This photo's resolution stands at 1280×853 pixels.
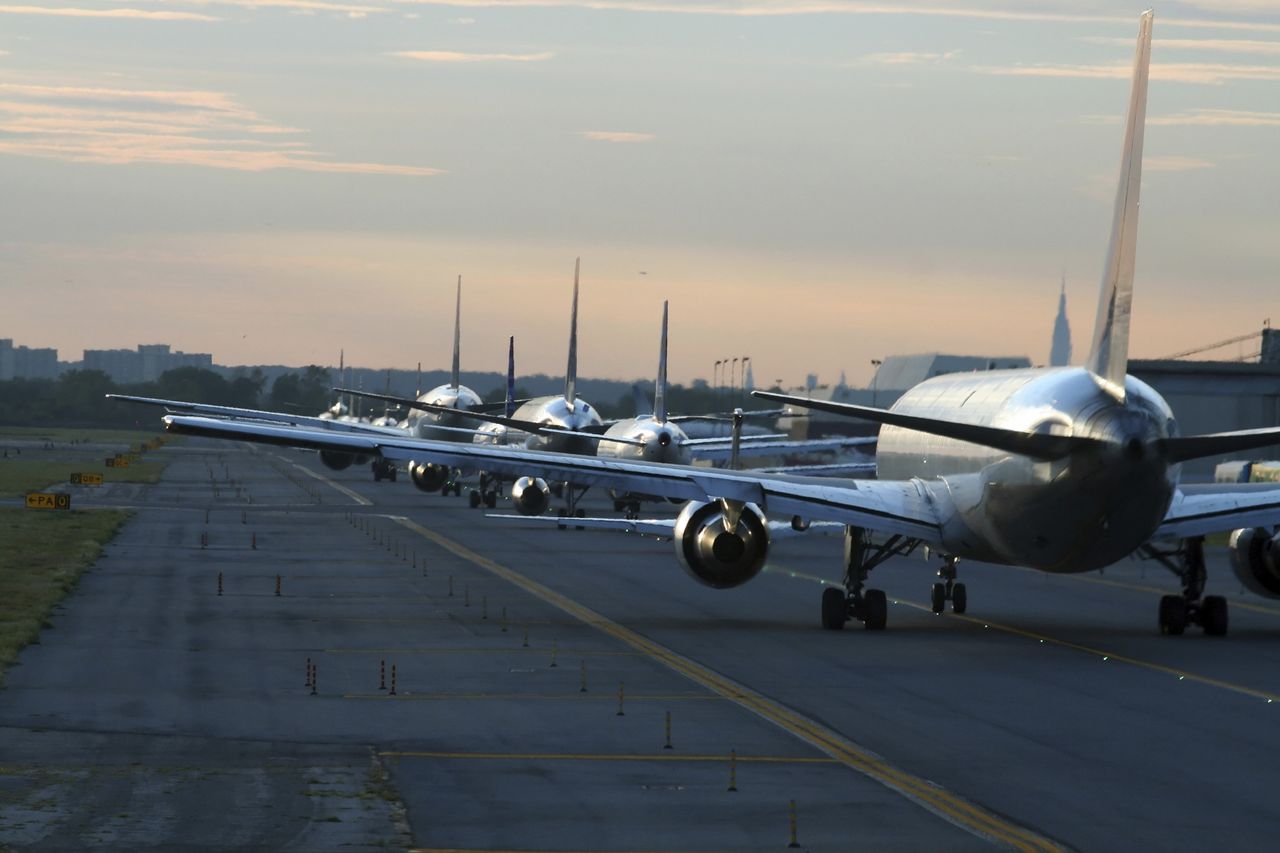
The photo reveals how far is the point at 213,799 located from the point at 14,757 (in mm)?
3645

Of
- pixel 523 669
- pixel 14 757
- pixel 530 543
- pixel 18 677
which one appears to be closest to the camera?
pixel 14 757

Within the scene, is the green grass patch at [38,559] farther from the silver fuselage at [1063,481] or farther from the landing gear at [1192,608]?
the landing gear at [1192,608]

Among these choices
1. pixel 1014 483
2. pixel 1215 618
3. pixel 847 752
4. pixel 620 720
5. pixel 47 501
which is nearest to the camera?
pixel 847 752

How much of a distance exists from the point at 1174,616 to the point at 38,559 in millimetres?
31699

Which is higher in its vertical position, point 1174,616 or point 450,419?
point 450,419

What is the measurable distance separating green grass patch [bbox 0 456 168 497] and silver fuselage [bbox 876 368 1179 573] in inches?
→ 2688

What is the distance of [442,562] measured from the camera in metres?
58.5

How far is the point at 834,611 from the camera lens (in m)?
39.2

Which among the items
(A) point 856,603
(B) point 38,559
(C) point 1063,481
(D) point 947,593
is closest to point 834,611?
(A) point 856,603

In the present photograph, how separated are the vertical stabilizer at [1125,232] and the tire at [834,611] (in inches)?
299

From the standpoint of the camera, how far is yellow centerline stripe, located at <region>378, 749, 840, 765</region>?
2298cm

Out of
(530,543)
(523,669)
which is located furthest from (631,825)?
(530,543)

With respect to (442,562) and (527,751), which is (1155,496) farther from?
(442,562)

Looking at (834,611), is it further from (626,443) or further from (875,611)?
(626,443)
